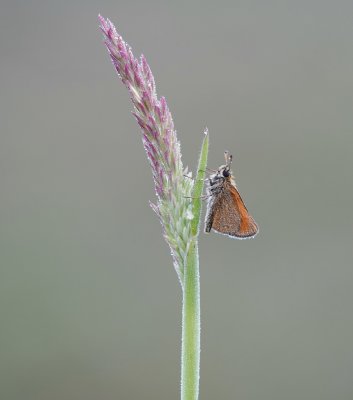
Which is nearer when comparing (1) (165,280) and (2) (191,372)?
(2) (191,372)

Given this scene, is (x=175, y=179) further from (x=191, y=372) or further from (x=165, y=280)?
(x=165, y=280)

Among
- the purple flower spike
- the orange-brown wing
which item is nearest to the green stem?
the purple flower spike

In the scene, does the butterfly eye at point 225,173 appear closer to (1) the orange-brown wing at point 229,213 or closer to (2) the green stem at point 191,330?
(1) the orange-brown wing at point 229,213

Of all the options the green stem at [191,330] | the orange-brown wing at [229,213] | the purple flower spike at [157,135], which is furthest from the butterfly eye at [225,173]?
the green stem at [191,330]

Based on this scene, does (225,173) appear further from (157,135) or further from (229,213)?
(157,135)

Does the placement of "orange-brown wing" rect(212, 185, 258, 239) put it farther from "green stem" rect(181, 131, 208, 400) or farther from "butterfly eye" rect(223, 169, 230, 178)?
"green stem" rect(181, 131, 208, 400)

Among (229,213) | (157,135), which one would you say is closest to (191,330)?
(157,135)

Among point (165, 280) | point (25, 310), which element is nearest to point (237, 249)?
point (165, 280)

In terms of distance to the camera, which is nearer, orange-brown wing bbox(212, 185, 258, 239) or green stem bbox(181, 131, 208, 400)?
green stem bbox(181, 131, 208, 400)
